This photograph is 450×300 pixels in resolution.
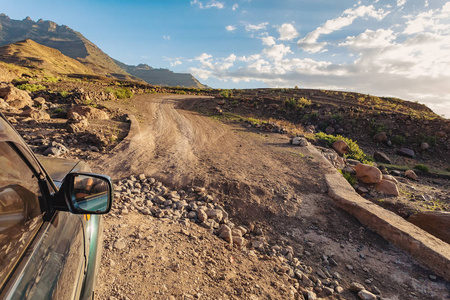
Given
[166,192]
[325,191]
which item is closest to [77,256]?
[166,192]

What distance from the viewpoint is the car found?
3.39ft

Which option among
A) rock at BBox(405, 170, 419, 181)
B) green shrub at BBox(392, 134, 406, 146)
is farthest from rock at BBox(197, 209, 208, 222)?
green shrub at BBox(392, 134, 406, 146)

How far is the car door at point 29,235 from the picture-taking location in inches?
39.6

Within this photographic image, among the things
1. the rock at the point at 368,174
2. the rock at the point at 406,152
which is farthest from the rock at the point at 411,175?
the rock at the point at 368,174

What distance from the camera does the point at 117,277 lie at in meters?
2.70

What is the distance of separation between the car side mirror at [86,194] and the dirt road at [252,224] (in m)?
1.50

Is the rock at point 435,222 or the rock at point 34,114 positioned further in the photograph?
the rock at point 34,114

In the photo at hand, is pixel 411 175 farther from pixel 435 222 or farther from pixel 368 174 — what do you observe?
pixel 435 222

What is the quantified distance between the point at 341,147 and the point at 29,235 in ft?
43.7

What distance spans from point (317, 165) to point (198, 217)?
5483mm

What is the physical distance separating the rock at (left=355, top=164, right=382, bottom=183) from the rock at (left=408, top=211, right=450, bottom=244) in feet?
6.77

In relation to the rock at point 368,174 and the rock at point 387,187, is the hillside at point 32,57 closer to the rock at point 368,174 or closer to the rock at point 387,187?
the rock at point 368,174

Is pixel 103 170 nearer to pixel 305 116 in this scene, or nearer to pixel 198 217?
pixel 198 217

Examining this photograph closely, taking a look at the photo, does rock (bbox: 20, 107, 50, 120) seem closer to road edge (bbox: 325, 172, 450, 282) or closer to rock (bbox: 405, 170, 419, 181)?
road edge (bbox: 325, 172, 450, 282)
